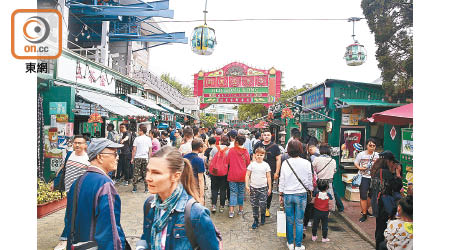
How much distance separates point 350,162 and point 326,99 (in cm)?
194

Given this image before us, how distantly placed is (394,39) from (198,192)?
614cm

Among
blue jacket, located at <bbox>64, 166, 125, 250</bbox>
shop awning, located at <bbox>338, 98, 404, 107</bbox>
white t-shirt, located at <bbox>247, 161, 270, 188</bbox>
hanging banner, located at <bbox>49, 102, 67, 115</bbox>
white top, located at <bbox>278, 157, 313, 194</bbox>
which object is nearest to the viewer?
A: blue jacket, located at <bbox>64, 166, 125, 250</bbox>

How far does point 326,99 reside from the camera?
7.46 meters

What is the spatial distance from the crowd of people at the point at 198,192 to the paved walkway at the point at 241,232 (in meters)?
0.19

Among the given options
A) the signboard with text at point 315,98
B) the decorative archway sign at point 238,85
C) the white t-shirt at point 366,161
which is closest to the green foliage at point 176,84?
the decorative archway sign at point 238,85

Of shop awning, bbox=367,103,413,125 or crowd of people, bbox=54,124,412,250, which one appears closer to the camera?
crowd of people, bbox=54,124,412,250

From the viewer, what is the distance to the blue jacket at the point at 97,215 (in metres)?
2.07

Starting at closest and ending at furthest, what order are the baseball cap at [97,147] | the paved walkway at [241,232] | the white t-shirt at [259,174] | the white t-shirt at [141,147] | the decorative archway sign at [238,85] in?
the baseball cap at [97,147] → the paved walkway at [241,232] → the white t-shirt at [259,174] → the white t-shirt at [141,147] → the decorative archway sign at [238,85]

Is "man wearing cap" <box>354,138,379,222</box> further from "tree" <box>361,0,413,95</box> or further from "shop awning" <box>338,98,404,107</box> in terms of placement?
"tree" <box>361,0,413,95</box>

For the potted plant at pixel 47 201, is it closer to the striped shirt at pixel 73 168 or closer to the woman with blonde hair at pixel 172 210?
the striped shirt at pixel 73 168

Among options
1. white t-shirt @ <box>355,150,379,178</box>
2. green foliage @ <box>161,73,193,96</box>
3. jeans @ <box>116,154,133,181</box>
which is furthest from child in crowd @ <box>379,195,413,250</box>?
green foliage @ <box>161,73,193,96</box>

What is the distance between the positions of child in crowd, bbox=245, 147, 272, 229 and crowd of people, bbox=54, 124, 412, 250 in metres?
0.02

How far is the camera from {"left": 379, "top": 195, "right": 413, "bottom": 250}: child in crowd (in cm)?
250

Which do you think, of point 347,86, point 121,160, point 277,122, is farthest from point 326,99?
point 277,122
